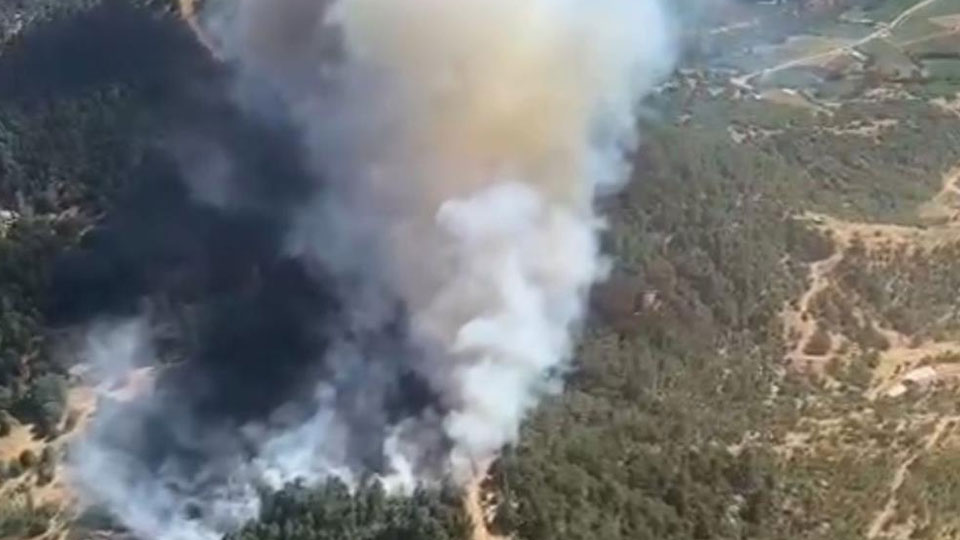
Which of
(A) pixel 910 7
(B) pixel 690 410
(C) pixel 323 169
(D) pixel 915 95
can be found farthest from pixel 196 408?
(A) pixel 910 7

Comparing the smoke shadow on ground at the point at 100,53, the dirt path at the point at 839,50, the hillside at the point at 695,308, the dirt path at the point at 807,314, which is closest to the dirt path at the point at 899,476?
the hillside at the point at 695,308

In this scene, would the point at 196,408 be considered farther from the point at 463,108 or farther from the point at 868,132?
the point at 868,132

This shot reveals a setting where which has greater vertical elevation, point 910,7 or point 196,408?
point 910,7

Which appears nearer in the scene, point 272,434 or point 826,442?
point 826,442

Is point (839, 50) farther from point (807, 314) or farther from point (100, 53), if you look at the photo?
point (100, 53)

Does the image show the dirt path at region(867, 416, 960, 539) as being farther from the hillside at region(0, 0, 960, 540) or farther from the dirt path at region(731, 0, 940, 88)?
the dirt path at region(731, 0, 940, 88)

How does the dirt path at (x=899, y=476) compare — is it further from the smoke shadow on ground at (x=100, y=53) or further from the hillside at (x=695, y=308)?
the smoke shadow on ground at (x=100, y=53)
